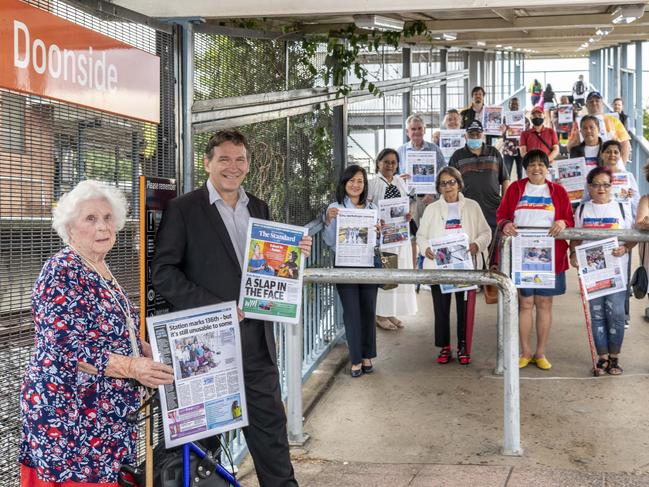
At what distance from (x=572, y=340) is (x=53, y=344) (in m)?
6.12

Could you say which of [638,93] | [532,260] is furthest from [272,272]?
[638,93]

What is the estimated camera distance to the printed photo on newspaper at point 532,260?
711 centimetres

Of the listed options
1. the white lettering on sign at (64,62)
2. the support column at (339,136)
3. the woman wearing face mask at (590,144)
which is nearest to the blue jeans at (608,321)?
the support column at (339,136)

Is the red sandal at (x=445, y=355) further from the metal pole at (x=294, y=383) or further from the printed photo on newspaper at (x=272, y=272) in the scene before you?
the printed photo on newspaper at (x=272, y=272)

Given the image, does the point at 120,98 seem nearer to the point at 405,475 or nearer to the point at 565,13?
the point at 405,475

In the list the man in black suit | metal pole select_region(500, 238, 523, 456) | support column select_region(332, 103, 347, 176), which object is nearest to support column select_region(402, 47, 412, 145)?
support column select_region(332, 103, 347, 176)

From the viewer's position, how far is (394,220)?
314 inches

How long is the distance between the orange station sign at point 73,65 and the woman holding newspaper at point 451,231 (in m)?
3.62

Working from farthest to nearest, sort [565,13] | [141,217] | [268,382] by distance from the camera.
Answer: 1. [565,13]
2. [268,382]
3. [141,217]

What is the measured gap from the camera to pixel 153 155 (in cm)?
463

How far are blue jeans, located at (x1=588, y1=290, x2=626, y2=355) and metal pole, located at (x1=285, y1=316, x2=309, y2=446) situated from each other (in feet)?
8.67

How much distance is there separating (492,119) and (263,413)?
357 inches

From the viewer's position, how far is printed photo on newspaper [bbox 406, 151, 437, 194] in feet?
31.8

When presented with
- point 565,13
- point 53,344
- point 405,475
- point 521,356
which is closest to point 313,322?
point 521,356
